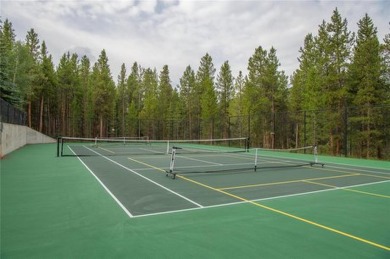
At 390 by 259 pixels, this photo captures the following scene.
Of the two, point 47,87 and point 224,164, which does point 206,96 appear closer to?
point 47,87

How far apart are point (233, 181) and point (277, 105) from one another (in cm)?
3540

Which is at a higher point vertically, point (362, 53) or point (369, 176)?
point (362, 53)

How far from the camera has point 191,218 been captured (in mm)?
5141

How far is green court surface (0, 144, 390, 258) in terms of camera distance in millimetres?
3768

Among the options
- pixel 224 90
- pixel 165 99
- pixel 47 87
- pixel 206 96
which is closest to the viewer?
pixel 206 96

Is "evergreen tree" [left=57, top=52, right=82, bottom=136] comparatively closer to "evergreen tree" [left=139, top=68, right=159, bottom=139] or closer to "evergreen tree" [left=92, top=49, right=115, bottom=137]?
"evergreen tree" [left=92, top=49, right=115, bottom=137]

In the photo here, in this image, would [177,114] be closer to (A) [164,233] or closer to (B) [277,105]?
(B) [277,105]

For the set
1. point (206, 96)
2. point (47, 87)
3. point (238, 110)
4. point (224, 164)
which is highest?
point (47, 87)

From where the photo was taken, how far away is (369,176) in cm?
1077

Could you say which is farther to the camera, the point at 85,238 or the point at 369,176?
the point at 369,176

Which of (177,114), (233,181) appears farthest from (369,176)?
(177,114)

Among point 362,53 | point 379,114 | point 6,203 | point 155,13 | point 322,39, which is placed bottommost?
point 6,203

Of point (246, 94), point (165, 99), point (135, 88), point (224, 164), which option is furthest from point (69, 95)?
point (224, 164)

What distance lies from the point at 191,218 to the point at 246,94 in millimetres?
37817
